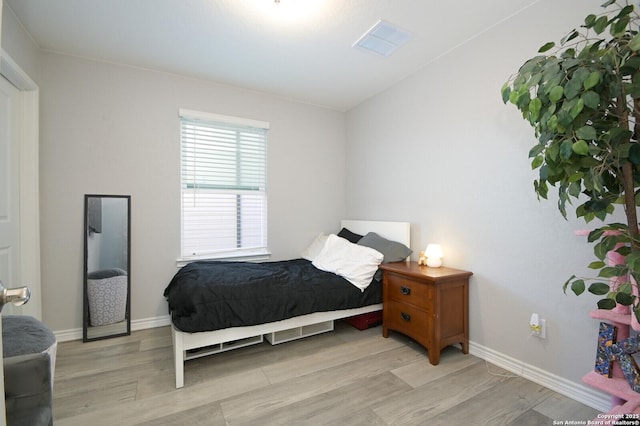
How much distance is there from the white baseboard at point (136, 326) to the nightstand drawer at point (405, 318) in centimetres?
222

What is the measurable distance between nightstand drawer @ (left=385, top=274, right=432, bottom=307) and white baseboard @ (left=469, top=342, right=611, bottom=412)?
1.94 feet

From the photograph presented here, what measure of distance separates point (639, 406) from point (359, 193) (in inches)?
112

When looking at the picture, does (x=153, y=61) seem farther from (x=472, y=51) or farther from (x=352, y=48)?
(x=472, y=51)

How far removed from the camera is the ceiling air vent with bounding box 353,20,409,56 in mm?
2244

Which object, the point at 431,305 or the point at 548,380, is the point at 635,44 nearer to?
the point at 431,305

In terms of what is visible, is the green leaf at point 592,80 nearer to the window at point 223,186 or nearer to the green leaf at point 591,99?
the green leaf at point 591,99

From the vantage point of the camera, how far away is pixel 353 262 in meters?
2.72

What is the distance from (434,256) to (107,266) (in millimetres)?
3001

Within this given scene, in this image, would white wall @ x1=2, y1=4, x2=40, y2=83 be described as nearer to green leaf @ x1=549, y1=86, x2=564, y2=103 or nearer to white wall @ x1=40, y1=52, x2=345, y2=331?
white wall @ x1=40, y1=52, x2=345, y2=331

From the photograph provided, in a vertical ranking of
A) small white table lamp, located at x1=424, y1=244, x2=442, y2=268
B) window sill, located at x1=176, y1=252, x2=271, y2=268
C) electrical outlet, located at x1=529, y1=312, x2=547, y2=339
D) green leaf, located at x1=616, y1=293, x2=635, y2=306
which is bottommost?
electrical outlet, located at x1=529, y1=312, x2=547, y2=339

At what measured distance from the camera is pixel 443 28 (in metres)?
2.25

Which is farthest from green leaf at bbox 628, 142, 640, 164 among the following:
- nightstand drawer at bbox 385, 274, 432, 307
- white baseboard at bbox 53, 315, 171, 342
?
white baseboard at bbox 53, 315, 171, 342

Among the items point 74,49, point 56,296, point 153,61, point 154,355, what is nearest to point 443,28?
point 153,61

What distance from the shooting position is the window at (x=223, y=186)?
10.1 ft
